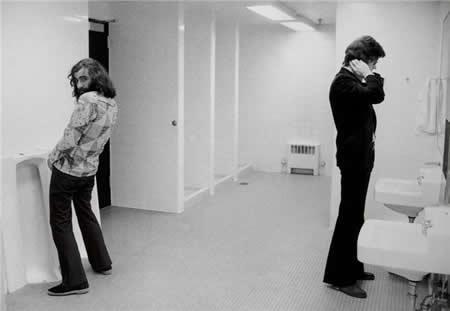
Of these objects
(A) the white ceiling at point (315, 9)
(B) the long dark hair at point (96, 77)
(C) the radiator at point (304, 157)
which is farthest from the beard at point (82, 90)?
(C) the radiator at point (304, 157)

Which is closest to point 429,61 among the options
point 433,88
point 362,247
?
point 433,88

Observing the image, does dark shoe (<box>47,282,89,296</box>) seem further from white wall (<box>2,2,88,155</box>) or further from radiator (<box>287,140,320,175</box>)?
radiator (<box>287,140,320,175</box>)

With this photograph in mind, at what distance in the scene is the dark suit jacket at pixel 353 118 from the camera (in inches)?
132

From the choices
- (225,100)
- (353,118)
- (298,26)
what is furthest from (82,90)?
(298,26)

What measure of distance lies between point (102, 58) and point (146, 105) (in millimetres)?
678

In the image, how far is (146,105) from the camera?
5.80 meters

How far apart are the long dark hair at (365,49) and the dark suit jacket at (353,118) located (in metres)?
0.13

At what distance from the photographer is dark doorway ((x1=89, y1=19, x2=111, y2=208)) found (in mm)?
5559

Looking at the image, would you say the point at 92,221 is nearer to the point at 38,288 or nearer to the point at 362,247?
the point at 38,288

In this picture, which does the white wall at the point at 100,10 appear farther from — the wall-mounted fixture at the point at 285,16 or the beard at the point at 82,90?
the beard at the point at 82,90

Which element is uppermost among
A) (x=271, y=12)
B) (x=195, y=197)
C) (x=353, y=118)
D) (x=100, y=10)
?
(x=271, y=12)

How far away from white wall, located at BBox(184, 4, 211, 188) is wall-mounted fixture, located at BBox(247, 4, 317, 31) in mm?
677

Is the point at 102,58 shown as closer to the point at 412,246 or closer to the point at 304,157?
the point at 304,157

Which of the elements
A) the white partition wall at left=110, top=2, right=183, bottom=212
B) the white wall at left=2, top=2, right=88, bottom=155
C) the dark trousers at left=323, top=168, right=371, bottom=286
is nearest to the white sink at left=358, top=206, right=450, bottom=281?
the dark trousers at left=323, top=168, right=371, bottom=286
